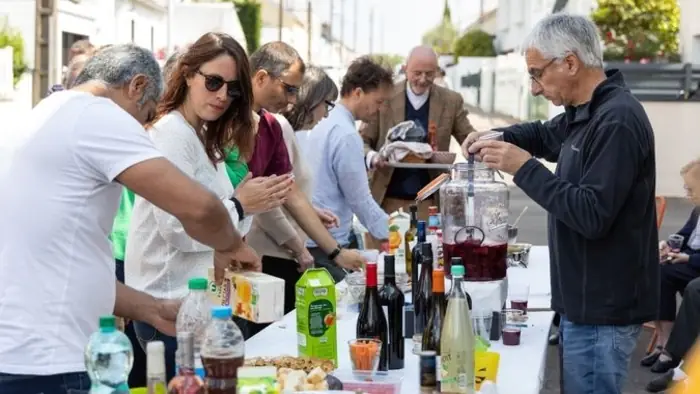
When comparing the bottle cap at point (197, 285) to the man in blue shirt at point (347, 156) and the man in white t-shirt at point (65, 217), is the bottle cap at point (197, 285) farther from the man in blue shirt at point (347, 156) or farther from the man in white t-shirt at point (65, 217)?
the man in blue shirt at point (347, 156)

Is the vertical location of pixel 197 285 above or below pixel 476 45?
below

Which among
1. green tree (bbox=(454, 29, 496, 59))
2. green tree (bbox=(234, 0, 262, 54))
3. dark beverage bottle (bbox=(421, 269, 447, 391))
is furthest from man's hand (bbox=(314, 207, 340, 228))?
green tree (bbox=(234, 0, 262, 54))

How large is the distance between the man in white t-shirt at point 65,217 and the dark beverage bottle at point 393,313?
87 centimetres

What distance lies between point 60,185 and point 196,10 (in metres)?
49.2

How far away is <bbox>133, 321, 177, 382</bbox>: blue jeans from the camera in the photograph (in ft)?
11.3

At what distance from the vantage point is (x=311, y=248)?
5.50 metres

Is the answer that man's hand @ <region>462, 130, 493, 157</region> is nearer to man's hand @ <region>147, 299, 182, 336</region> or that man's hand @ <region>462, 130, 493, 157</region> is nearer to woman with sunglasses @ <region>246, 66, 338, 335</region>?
woman with sunglasses @ <region>246, 66, 338, 335</region>

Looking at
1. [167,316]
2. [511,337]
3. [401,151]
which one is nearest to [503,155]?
[511,337]

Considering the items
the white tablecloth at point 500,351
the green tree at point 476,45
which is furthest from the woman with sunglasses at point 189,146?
the green tree at point 476,45

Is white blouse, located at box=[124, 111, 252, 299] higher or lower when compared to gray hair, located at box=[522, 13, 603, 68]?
lower

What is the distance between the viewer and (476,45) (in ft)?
146

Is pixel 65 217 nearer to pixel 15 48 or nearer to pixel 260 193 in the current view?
pixel 260 193

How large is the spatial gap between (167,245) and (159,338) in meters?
0.31

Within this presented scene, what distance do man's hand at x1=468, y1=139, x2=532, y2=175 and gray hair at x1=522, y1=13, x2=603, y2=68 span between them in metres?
0.33
